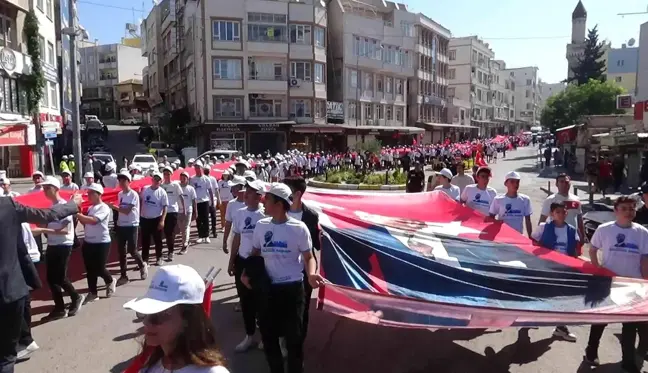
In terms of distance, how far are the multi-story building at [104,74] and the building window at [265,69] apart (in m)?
49.0

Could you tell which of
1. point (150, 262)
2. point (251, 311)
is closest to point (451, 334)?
point (251, 311)

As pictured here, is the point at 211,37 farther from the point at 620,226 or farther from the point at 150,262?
the point at 620,226

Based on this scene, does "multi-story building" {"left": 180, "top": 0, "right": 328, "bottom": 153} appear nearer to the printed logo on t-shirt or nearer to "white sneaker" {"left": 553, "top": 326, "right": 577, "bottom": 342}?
"white sneaker" {"left": 553, "top": 326, "right": 577, "bottom": 342}

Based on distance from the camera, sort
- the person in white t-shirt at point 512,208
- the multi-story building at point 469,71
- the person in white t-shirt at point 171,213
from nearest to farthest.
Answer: the person in white t-shirt at point 512,208 < the person in white t-shirt at point 171,213 < the multi-story building at point 469,71

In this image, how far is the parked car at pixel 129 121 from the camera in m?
79.0

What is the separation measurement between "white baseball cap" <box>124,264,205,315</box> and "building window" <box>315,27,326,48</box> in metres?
43.4

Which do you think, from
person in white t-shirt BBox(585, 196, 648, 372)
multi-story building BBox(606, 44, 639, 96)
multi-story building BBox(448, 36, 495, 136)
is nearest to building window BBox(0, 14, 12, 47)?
person in white t-shirt BBox(585, 196, 648, 372)

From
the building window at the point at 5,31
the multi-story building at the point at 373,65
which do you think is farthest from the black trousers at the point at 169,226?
the multi-story building at the point at 373,65

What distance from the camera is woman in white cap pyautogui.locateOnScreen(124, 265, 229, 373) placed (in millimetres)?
2373

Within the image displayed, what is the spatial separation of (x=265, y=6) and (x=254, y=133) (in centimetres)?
934

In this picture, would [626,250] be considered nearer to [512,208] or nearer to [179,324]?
[512,208]

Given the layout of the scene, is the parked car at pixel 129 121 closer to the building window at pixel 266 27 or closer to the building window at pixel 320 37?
the building window at pixel 320 37

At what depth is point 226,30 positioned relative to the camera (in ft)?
135

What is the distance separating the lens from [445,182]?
951 cm
